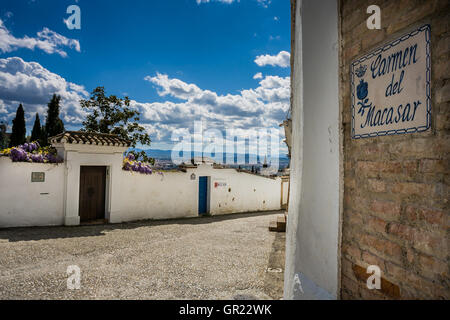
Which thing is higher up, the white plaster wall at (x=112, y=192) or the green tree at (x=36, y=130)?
the green tree at (x=36, y=130)

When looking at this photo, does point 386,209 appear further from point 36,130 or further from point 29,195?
point 36,130

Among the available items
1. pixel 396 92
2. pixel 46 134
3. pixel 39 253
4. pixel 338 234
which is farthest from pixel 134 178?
pixel 46 134

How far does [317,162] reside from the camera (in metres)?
2.62

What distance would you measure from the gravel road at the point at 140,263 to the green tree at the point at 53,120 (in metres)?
21.0

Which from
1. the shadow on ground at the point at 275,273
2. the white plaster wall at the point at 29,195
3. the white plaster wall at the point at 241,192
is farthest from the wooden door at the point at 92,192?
the shadow on ground at the point at 275,273

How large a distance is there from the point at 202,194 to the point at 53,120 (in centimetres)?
2090

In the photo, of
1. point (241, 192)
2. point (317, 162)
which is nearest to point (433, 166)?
point (317, 162)

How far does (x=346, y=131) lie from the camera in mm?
2311

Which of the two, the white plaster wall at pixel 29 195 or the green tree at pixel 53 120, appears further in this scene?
the green tree at pixel 53 120

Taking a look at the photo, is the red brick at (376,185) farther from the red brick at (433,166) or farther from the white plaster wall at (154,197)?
the white plaster wall at (154,197)

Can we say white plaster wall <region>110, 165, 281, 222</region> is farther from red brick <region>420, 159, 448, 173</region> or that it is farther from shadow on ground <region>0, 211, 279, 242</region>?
red brick <region>420, 159, 448, 173</region>

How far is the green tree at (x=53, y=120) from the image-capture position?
2511cm

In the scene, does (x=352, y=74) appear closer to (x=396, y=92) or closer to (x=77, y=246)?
(x=396, y=92)

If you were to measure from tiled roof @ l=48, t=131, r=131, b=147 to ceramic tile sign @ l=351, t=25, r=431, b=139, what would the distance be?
8344 millimetres
